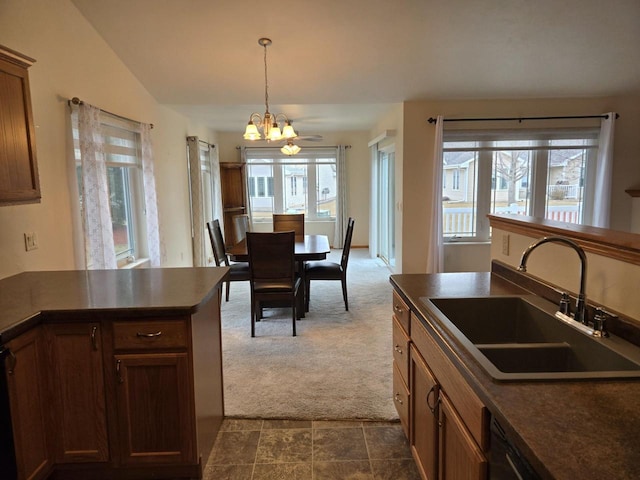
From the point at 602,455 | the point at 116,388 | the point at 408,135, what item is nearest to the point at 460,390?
the point at 602,455

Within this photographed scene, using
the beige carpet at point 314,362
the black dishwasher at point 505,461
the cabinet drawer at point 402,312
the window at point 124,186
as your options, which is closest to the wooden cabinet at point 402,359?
the cabinet drawer at point 402,312

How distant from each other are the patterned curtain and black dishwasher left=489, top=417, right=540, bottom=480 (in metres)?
7.25

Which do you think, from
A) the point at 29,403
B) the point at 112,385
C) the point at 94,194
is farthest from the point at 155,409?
the point at 94,194

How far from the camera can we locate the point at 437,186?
487 cm

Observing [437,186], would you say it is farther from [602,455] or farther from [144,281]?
[602,455]

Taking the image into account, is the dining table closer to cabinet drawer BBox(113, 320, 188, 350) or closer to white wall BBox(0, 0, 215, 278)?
white wall BBox(0, 0, 215, 278)

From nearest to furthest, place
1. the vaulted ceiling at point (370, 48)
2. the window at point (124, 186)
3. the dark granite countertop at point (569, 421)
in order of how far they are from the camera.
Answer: the dark granite countertop at point (569, 421)
the vaulted ceiling at point (370, 48)
the window at point (124, 186)

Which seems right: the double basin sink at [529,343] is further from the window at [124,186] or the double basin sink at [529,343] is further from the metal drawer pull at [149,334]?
the window at [124,186]

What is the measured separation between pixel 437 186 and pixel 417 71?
1335 mm

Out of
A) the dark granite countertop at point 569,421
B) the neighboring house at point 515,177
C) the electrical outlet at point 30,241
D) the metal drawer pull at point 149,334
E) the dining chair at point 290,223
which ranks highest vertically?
the neighboring house at point 515,177

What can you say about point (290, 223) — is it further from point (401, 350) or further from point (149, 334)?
point (149, 334)

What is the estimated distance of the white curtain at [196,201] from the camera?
6.10 meters

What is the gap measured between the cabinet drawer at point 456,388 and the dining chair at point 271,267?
196cm

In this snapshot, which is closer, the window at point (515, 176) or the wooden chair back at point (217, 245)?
the wooden chair back at point (217, 245)
